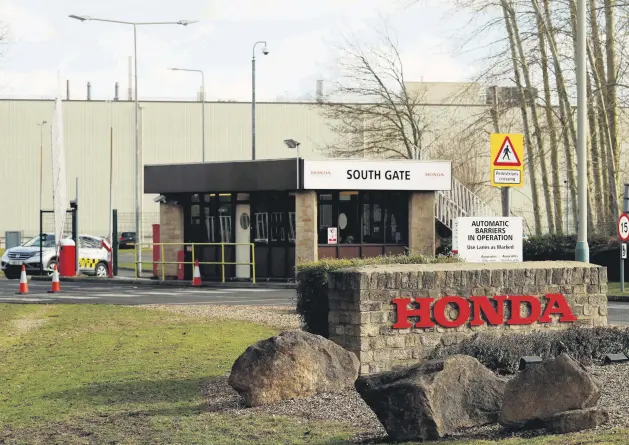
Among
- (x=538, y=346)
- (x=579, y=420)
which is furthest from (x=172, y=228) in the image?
(x=579, y=420)

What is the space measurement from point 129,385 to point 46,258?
28.9 m

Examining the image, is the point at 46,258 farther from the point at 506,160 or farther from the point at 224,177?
the point at 506,160

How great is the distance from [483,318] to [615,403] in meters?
3.38

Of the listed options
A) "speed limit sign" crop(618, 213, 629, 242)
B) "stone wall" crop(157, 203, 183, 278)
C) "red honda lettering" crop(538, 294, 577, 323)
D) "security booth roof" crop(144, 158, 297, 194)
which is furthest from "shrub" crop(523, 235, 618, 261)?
"red honda lettering" crop(538, 294, 577, 323)

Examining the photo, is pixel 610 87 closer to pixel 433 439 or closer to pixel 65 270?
pixel 65 270

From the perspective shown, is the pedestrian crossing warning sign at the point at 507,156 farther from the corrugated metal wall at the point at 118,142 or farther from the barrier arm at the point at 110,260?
the corrugated metal wall at the point at 118,142

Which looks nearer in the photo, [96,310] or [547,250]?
[96,310]

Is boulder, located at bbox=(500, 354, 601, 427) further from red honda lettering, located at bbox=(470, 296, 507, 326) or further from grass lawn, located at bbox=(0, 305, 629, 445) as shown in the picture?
red honda lettering, located at bbox=(470, 296, 507, 326)

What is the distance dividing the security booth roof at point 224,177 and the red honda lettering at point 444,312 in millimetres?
21536

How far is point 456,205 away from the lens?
1554 inches

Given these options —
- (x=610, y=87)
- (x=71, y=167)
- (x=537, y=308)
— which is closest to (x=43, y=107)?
(x=71, y=167)

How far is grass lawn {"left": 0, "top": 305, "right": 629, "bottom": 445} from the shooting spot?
9.98m

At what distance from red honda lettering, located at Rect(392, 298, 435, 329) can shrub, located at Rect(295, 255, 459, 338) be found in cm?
106

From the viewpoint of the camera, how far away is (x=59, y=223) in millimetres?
32125
